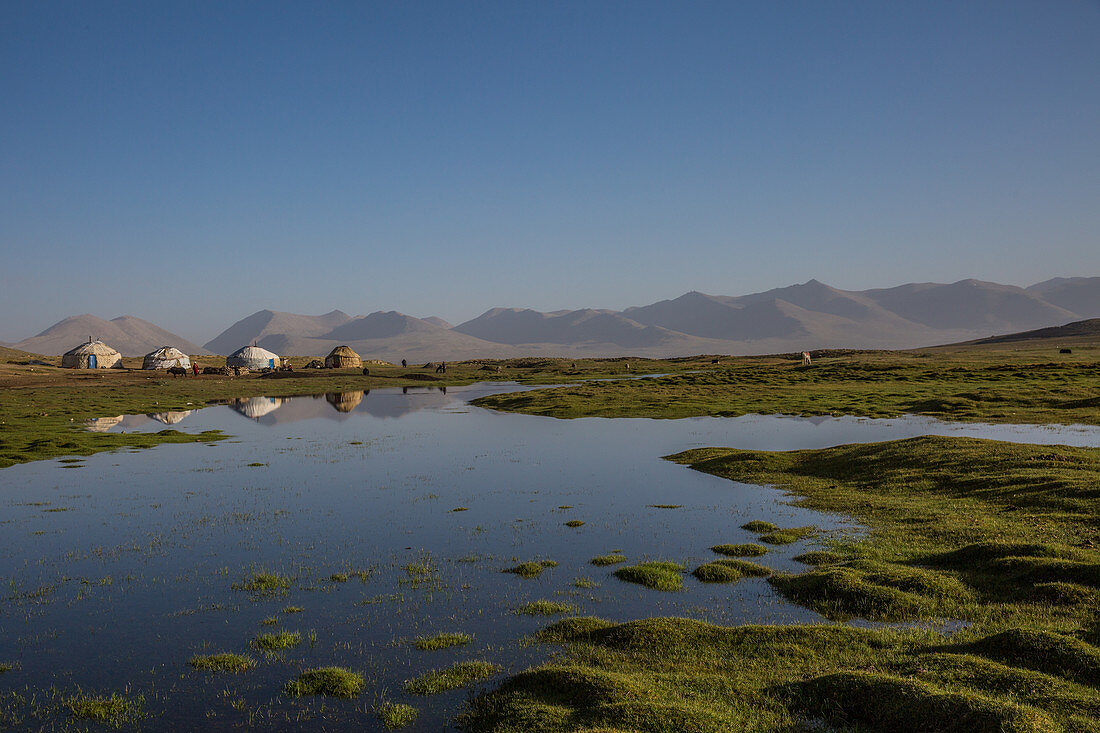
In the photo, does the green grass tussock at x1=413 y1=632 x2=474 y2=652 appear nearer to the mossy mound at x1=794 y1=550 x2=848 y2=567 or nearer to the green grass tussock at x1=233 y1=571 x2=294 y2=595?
the green grass tussock at x1=233 y1=571 x2=294 y2=595

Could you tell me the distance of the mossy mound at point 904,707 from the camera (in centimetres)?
952

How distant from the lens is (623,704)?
36.7 ft

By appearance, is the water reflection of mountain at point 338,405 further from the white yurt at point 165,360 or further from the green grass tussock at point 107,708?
the white yurt at point 165,360

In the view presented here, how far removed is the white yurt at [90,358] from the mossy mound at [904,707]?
7245 inches

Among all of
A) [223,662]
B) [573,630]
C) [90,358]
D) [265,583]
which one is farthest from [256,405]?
[90,358]

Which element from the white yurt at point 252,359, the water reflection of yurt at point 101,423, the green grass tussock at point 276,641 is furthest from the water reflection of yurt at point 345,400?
the green grass tussock at point 276,641

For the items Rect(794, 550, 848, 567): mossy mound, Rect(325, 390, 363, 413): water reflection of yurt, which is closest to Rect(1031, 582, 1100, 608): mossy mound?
Rect(794, 550, 848, 567): mossy mound

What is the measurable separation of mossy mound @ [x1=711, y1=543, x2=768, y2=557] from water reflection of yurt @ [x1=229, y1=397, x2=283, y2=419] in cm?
6417

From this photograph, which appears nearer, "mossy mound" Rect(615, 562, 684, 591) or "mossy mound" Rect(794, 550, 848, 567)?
"mossy mound" Rect(615, 562, 684, 591)

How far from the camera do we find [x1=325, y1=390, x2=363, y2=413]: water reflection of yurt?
8481 centimetres

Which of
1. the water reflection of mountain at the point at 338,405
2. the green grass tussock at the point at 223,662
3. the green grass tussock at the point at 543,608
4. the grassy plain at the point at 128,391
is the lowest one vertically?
the green grass tussock at the point at 543,608

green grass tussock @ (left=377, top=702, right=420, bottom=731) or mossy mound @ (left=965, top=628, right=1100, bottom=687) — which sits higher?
mossy mound @ (left=965, top=628, right=1100, bottom=687)

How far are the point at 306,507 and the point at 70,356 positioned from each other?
170219 millimetres

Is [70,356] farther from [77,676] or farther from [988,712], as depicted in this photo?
[988,712]
